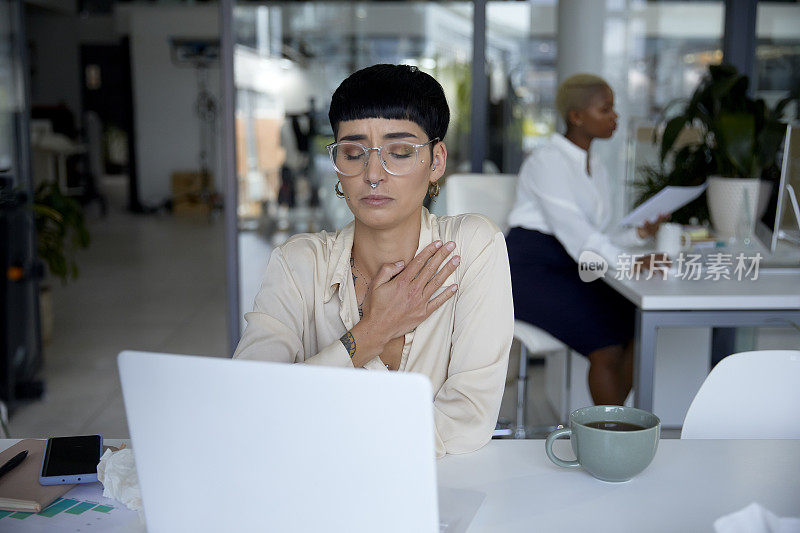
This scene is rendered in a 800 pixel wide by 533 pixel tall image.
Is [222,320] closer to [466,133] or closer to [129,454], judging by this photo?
[466,133]

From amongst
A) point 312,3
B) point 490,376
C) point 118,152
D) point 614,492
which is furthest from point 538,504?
point 118,152

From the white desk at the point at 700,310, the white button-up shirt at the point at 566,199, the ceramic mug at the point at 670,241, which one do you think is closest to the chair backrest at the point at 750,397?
the white desk at the point at 700,310

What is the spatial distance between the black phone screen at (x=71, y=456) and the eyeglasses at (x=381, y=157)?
25.0 inches

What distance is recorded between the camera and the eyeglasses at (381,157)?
1.50 meters

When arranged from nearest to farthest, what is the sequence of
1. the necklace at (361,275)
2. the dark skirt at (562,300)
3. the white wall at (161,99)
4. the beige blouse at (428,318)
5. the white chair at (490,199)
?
the beige blouse at (428,318), the necklace at (361,275), the dark skirt at (562,300), the white chair at (490,199), the white wall at (161,99)

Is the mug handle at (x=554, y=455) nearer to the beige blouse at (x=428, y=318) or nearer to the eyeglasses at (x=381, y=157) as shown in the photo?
Result: the beige blouse at (x=428, y=318)

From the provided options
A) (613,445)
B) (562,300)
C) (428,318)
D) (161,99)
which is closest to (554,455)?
(613,445)

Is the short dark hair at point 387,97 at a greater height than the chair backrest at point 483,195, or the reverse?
the short dark hair at point 387,97

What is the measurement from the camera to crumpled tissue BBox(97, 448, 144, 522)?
1.10 meters

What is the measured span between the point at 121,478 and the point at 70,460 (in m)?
0.12

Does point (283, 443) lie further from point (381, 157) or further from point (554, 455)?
point (381, 157)

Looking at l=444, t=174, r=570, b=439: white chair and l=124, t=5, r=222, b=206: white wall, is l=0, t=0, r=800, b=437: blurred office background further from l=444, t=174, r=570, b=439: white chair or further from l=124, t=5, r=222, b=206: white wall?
l=124, t=5, r=222, b=206: white wall

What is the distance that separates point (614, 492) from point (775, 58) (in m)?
3.91

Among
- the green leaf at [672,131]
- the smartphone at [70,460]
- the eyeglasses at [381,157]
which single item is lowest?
the smartphone at [70,460]
